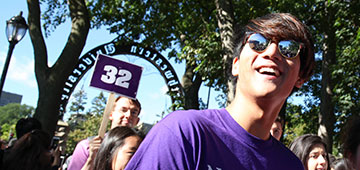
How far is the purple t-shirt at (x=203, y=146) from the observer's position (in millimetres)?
1186

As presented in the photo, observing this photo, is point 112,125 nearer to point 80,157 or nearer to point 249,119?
point 80,157

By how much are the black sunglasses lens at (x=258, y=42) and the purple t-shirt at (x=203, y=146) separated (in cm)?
30

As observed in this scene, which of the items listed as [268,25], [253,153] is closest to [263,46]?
[268,25]

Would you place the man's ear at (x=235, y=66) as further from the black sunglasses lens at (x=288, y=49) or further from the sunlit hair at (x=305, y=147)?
the sunlit hair at (x=305, y=147)

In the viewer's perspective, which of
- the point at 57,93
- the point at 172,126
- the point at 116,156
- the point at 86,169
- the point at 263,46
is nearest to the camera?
the point at 172,126

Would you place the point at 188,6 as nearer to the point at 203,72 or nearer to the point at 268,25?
the point at 203,72

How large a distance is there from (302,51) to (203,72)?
26.5 feet

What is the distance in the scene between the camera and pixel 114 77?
13.8 ft

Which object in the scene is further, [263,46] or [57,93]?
[57,93]

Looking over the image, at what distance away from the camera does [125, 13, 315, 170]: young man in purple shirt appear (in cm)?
121

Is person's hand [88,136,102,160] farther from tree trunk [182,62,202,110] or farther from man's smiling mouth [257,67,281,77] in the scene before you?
tree trunk [182,62,202,110]

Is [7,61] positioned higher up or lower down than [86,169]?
higher up

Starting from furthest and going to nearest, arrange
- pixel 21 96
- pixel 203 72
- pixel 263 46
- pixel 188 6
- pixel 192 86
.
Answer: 1. pixel 21 96
2. pixel 192 86
3. pixel 188 6
4. pixel 203 72
5. pixel 263 46

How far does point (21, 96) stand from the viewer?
624ft
